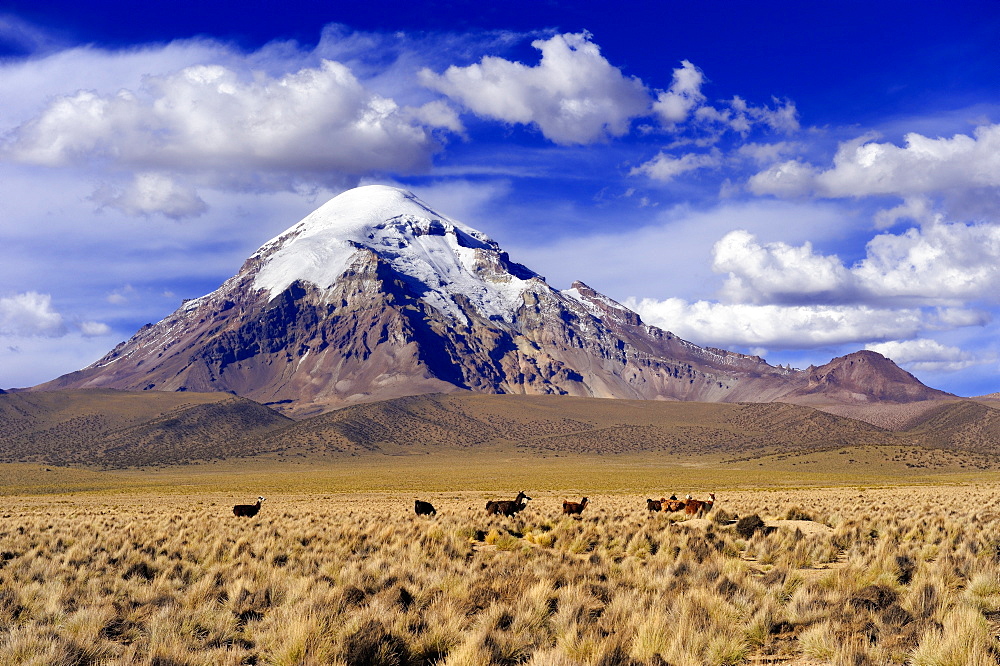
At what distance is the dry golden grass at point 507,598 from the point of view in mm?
8836

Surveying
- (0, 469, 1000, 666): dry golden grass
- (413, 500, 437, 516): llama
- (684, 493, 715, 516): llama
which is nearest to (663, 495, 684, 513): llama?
(684, 493, 715, 516): llama

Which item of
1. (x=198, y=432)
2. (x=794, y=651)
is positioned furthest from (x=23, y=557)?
(x=198, y=432)

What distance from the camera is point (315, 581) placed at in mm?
13289

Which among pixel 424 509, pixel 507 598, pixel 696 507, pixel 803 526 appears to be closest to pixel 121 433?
pixel 424 509

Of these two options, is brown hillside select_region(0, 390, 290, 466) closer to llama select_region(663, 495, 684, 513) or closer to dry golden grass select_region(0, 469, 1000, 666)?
llama select_region(663, 495, 684, 513)

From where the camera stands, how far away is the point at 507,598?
472 inches

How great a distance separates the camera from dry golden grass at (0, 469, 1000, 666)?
8.84 meters

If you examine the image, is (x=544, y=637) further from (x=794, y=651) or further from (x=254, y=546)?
(x=254, y=546)

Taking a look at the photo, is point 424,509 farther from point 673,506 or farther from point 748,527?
point 748,527

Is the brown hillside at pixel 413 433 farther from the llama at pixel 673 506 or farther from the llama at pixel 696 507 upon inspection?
the llama at pixel 696 507

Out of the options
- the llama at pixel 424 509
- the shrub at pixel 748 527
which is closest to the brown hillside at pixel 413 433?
the llama at pixel 424 509

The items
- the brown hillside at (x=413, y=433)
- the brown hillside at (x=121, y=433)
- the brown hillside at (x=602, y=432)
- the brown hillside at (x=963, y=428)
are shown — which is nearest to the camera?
the brown hillside at (x=963, y=428)

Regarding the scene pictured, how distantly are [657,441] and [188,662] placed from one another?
16683cm

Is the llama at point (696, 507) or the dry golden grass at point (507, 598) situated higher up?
the dry golden grass at point (507, 598)
